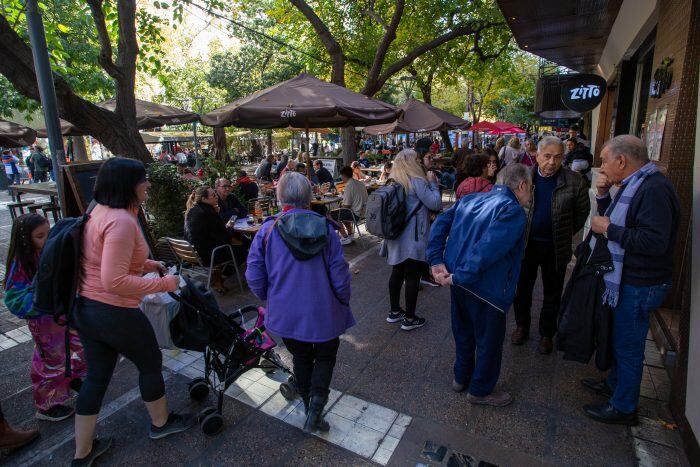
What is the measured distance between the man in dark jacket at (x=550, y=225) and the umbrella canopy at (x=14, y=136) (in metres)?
9.15

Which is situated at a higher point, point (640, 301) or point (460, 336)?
point (640, 301)

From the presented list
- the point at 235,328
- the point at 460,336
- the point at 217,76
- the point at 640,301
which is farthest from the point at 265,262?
the point at 217,76

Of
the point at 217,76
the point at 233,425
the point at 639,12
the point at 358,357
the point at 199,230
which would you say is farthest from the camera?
the point at 217,76

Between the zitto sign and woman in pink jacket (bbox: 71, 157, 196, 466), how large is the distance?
6500mm

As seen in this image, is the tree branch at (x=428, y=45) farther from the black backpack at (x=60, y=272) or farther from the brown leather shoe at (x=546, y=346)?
the black backpack at (x=60, y=272)

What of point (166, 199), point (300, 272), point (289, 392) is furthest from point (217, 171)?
point (300, 272)

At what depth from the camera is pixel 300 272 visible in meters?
2.34

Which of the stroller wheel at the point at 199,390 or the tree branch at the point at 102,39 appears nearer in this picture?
the stroller wheel at the point at 199,390

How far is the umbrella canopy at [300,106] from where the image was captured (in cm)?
559

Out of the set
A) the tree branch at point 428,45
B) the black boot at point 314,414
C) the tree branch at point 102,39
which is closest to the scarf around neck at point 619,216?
the black boot at point 314,414

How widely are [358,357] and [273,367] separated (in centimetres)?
74

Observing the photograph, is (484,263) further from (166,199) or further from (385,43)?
(385,43)

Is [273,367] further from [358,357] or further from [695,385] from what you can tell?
[695,385]

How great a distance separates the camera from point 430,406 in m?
2.83
